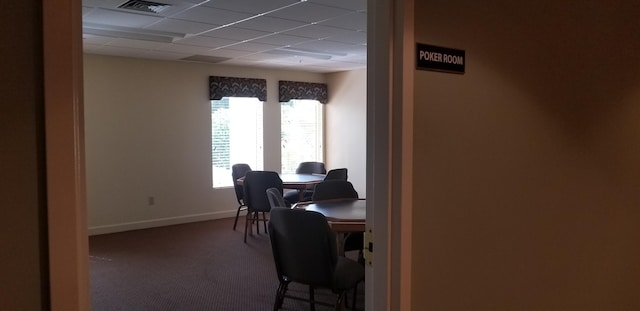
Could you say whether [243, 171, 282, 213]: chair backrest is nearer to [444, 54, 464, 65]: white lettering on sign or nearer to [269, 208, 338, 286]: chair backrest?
[269, 208, 338, 286]: chair backrest

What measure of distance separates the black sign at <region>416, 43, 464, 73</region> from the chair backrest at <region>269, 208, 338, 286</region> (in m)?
1.36

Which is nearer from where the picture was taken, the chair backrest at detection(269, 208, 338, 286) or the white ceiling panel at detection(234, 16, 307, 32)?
the chair backrest at detection(269, 208, 338, 286)

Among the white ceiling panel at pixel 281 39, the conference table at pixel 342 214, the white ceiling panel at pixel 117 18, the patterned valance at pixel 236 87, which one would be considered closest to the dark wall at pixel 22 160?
the conference table at pixel 342 214

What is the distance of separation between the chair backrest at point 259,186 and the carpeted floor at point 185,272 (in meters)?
0.49

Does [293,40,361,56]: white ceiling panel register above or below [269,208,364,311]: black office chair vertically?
above

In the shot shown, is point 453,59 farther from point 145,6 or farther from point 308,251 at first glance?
point 145,6

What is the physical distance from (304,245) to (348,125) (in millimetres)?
5236

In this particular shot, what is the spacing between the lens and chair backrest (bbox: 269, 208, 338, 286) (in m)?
2.86

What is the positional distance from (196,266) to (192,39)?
94.6 inches

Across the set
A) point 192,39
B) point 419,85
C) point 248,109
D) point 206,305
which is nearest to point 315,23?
point 192,39

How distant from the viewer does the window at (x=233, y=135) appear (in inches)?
290

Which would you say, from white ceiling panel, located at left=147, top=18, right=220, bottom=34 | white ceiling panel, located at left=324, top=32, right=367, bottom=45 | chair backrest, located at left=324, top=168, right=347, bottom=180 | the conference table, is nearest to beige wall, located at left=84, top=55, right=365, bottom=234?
white ceiling panel, located at left=147, top=18, right=220, bottom=34

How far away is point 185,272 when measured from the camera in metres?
4.69

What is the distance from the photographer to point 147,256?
527cm
